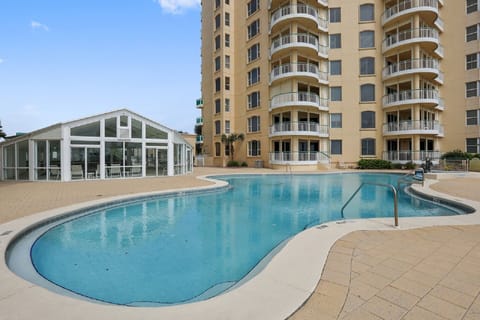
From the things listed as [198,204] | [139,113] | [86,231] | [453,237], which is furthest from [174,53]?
[453,237]

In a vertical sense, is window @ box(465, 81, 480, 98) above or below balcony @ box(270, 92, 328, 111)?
above

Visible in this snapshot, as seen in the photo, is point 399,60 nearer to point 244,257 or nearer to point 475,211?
point 475,211

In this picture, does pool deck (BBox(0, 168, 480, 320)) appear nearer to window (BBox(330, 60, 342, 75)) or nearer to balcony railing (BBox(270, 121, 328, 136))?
balcony railing (BBox(270, 121, 328, 136))

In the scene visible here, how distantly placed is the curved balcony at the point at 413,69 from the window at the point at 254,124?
12.7 meters

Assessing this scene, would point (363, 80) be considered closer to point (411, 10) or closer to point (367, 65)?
point (367, 65)

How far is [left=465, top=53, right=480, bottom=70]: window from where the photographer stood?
76.8 feet

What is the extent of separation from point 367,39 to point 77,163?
26.9 meters

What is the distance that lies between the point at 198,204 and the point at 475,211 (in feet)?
27.7

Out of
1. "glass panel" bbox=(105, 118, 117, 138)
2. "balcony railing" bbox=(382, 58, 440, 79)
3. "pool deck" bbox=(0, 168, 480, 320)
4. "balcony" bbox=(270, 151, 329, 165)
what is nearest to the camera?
"pool deck" bbox=(0, 168, 480, 320)

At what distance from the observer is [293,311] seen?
2.48 metres

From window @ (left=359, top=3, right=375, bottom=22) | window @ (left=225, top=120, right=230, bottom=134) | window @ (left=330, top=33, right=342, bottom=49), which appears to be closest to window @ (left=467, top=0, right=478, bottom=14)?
window @ (left=359, top=3, right=375, bottom=22)

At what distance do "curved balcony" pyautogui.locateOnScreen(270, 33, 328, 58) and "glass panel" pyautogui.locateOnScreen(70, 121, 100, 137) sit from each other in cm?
1699

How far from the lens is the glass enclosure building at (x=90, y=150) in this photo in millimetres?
14195

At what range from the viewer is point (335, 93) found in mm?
25422
